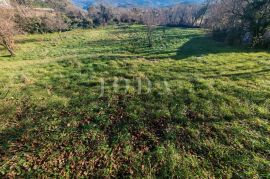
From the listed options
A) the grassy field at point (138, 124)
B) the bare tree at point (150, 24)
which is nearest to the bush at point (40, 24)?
the bare tree at point (150, 24)

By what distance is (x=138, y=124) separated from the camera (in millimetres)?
8250

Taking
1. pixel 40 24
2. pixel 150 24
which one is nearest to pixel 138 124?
pixel 150 24

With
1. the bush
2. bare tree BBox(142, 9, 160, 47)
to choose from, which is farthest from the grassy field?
the bush

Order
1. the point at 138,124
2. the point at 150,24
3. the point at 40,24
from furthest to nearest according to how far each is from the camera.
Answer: the point at 40,24
the point at 150,24
the point at 138,124

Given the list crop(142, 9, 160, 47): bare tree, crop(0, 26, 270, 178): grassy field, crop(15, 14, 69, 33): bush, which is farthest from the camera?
crop(15, 14, 69, 33): bush

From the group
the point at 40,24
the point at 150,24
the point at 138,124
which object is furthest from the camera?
the point at 40,24

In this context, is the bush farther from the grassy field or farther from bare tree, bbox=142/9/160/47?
the grassy field

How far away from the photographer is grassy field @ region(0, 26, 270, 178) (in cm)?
632

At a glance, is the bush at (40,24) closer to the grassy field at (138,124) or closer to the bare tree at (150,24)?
the bare tree at (150,24)

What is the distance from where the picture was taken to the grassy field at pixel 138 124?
20.7 ft

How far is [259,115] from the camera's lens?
824cm

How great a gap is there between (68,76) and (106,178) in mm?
9088

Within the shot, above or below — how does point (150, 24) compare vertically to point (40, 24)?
below

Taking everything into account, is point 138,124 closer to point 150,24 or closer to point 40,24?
point 150,24
